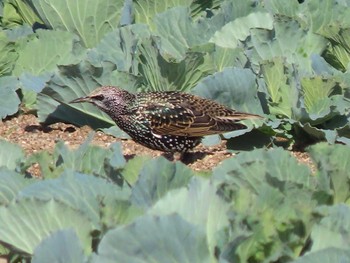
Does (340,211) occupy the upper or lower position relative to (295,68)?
upper

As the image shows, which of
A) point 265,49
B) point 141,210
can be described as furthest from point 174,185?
point 265,49

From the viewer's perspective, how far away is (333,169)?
491 cm

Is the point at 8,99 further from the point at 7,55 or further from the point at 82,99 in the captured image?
the point at 82,99

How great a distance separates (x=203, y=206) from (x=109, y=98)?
11.7 ft

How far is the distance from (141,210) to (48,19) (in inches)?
186

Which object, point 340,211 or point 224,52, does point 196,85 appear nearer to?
point 224,52

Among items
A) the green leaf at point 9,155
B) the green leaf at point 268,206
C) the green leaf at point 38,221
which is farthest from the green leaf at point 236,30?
the green leaf at point 38,221

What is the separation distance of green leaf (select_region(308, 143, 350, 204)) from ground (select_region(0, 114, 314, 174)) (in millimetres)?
2370

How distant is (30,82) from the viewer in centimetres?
806

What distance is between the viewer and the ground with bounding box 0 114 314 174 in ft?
25.4

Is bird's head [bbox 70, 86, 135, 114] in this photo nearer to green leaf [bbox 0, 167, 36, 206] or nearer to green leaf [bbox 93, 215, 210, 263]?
green leaf [bbox 0, 167, 36, 206]

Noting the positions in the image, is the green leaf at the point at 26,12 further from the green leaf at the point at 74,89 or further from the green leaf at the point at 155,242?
the green leaf at the point at 155,242

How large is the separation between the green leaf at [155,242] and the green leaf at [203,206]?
0.70 ft

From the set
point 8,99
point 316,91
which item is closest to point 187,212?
point 316,91
